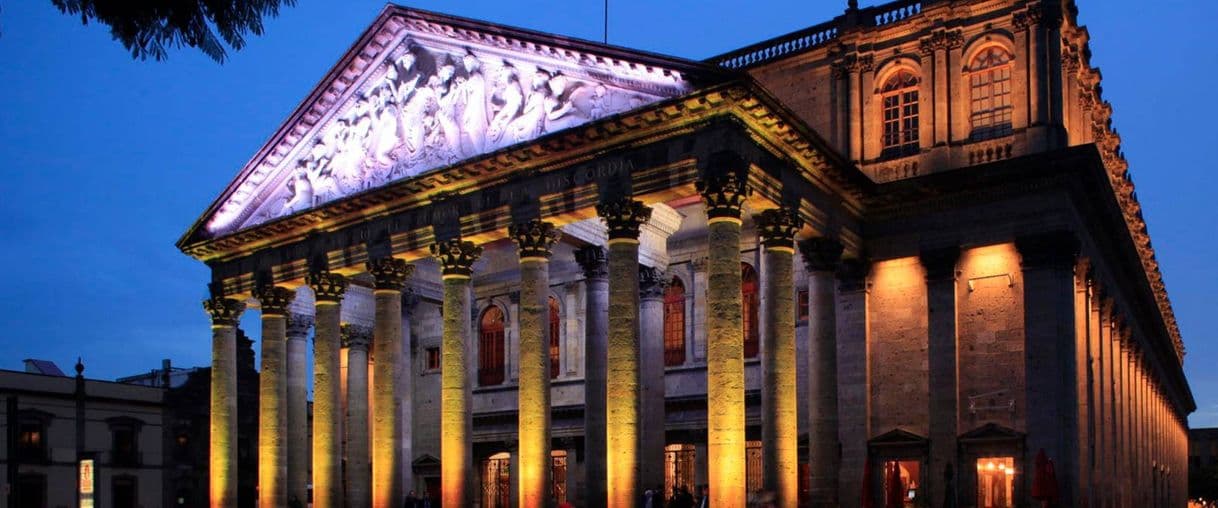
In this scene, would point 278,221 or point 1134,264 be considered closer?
point 278,221

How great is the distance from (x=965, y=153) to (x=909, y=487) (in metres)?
8.62

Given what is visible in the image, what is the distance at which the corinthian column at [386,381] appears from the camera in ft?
102

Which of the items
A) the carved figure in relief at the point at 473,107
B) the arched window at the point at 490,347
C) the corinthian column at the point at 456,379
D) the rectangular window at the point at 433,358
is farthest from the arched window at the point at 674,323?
the rectangular window at the point at 433,358

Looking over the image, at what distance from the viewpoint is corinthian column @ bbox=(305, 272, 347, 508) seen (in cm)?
3297

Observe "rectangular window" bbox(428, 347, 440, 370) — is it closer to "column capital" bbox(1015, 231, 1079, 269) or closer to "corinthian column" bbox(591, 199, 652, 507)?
"corinthian column" bbox(591, 199, 652, 507)

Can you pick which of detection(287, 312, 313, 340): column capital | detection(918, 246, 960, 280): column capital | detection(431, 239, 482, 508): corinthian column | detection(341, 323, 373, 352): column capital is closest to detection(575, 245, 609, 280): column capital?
detection(431, 239, 482, 508): corinthian column

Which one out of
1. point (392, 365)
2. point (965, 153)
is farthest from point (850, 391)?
point (392, 365)

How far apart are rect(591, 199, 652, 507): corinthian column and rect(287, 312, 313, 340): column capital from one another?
645 inches

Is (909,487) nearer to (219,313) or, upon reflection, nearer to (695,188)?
(695,188)

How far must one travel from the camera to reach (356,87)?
33.7 metres

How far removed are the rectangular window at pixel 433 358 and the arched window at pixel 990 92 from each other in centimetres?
2009

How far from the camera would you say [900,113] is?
3188 cm

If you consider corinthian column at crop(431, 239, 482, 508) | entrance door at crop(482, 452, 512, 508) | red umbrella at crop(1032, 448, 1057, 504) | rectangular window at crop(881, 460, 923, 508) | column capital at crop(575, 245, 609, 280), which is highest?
column capital at crop(575, 245, 609, 280)

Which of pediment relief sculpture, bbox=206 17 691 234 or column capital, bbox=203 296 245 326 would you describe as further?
column capital, bbox=203 296 245 326
